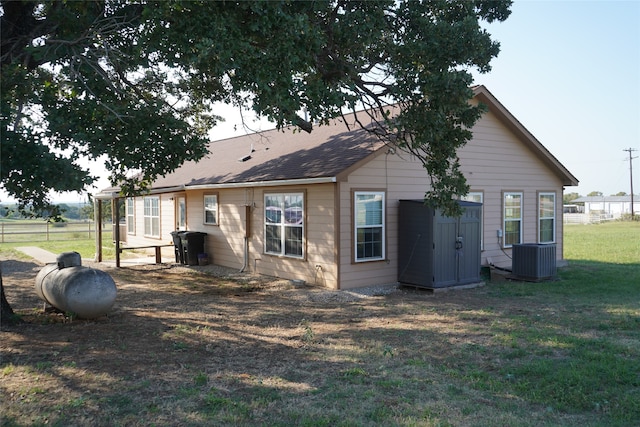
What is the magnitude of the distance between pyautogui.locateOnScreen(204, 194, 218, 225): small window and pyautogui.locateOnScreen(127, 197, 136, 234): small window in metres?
7.32

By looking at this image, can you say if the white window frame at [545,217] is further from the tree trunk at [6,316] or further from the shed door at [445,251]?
the tree trunk at [6,316]

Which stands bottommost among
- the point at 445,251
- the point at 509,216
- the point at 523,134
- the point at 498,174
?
the point at 445,251

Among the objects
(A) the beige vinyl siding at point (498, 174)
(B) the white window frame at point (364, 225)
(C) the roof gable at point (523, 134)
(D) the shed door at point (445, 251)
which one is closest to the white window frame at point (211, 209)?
(B) the white window frame at point (364, 225)

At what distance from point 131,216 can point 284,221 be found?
12.8 metres

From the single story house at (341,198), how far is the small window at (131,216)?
3889 mm

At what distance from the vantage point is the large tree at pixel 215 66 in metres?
7.48

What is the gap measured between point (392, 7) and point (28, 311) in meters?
8.64

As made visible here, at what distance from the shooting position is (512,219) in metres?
15.9

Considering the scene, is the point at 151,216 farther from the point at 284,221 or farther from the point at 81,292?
the point at 81,292

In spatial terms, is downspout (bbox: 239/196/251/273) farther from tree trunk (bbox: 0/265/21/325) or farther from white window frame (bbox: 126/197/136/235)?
white window frame (bbox: 126/197/136/235)

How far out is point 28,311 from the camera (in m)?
9.69

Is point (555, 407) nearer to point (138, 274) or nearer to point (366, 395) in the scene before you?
point (366, 395)

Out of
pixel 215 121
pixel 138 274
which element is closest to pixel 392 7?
pixel 215 121

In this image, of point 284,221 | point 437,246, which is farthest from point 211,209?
point 437,246
